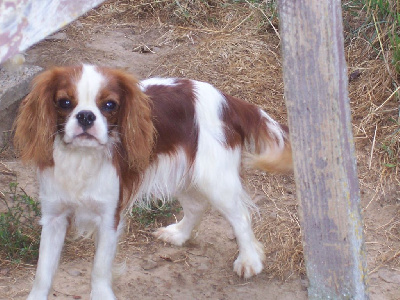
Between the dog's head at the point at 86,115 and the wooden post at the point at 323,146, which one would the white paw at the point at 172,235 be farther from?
the wooden post at the point at 323,146

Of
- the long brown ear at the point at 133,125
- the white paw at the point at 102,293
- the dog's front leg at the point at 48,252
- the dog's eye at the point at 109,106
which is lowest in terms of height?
the white paw at the point at 102,293

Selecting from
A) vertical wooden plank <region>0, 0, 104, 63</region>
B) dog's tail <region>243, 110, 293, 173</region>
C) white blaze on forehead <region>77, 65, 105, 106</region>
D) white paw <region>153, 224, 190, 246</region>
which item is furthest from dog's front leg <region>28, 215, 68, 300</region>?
vertical wooden plank <region>0, 0, 104, 63</region>

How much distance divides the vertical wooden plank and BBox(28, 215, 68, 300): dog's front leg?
190cm

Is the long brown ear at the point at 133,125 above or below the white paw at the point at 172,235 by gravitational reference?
above

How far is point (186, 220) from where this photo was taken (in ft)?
13.5

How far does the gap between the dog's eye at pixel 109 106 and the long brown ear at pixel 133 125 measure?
0.25ft

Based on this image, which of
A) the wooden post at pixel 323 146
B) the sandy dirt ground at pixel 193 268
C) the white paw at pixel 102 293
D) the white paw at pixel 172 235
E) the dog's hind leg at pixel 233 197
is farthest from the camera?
the white paw at pixel 172 235

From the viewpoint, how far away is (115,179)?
10.9ft

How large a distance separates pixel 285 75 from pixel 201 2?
4.23 metres

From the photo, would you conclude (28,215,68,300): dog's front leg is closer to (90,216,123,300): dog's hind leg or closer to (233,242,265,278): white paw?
(90,216,123,300): dog's hind leg

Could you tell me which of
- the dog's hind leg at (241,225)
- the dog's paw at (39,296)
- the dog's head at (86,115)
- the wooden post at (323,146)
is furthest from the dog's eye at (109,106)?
the wooden post at (323,146)

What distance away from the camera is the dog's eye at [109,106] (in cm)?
308

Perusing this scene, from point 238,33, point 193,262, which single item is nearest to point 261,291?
point 193,262

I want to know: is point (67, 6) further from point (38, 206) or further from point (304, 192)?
point (38, 206)
